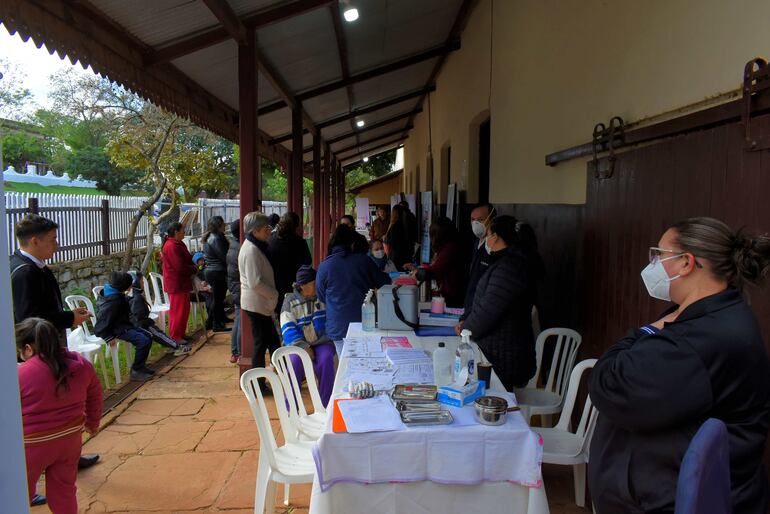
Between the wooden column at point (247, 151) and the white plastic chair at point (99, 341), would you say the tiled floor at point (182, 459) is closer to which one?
the white plastic chair at point (99, 341)

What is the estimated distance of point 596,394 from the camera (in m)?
1.57

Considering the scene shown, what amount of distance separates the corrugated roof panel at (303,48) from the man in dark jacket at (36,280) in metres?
2.81

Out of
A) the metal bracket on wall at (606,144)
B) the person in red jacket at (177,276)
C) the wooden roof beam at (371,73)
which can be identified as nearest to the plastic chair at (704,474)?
the metal bracket on wall at (606,144)

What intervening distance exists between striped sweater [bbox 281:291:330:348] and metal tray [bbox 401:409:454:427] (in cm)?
152

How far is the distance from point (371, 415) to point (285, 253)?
3.39 m

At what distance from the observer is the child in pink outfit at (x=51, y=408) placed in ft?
8.23

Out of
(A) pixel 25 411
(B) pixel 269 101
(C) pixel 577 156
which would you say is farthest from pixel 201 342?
(C) pixel 577 156

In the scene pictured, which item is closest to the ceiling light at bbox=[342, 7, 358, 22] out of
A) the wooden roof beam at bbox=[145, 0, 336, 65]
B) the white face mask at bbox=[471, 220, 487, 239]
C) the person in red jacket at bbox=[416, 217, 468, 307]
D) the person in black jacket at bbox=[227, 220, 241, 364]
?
the wooden roof beam at bbox=[145, 0, 336, 65]

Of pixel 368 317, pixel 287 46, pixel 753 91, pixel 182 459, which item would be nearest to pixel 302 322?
pixel 368 317

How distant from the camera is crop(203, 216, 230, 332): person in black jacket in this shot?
7.12m

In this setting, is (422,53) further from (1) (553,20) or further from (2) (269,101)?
(1) (553,20)

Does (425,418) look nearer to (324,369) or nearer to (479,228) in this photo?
(324,369)

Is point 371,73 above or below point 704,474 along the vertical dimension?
above

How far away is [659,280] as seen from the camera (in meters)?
1.67
